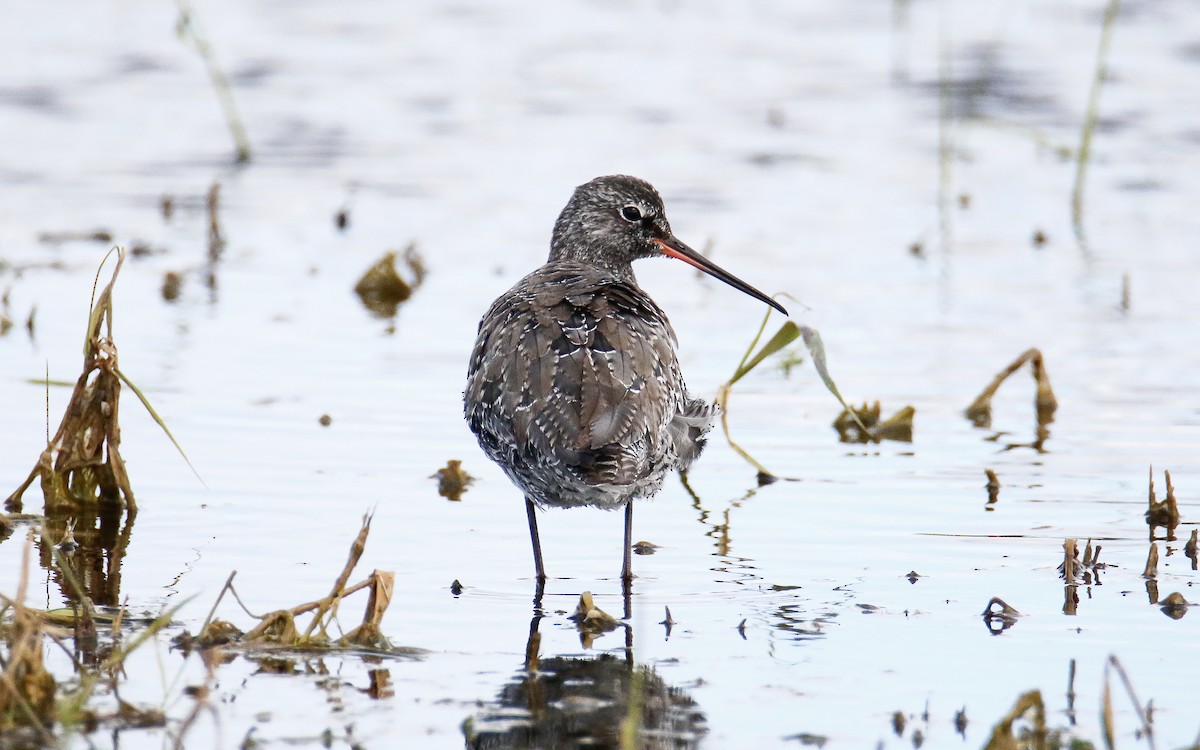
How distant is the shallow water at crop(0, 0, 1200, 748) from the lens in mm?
5164

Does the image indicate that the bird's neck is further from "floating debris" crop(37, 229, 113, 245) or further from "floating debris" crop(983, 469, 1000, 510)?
"floating debris" crop(37, 229, 113, 245)

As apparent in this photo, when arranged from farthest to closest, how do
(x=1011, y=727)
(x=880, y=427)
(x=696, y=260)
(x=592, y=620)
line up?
(x=880, y=427), (x=696, y=260), (x=592, y=620), (x=1011, y=727)

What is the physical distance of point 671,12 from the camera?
61.4 ft

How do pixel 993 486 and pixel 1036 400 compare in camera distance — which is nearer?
pixel 993 486

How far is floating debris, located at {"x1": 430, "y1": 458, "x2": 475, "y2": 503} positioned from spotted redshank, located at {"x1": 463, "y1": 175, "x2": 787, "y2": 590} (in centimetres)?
76

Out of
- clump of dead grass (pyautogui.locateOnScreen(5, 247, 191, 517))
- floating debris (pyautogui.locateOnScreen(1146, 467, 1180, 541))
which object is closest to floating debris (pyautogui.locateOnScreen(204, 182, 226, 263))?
clump of dead grass (pyautogui.locateOnScreen(5, 247, 191, 517))

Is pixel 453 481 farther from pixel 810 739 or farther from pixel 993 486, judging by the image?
pixel 810 739

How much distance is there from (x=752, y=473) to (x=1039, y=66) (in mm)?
9881

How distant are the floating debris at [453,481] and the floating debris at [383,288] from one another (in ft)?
8.86

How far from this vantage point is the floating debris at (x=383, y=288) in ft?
31.5

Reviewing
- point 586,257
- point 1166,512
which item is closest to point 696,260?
point 586,257

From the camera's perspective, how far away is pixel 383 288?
9703 millimetres

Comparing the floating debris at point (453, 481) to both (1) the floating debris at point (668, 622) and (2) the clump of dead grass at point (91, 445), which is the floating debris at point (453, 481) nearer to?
(2) the clump of dead grass at point (91, 445)

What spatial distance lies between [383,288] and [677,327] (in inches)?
62.8
